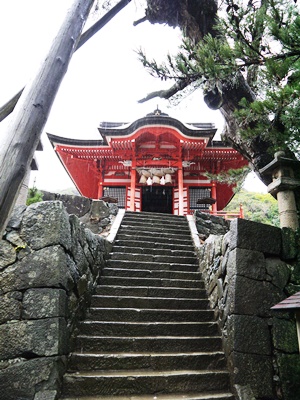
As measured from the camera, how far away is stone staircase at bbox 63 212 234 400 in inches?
123

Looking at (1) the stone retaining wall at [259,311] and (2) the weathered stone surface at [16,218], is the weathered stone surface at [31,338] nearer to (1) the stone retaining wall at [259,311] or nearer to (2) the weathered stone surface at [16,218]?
(2) the weathered stone surface at [16,218]

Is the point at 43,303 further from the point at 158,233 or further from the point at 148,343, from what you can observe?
the point at 158,233

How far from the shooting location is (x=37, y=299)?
2.99 meters

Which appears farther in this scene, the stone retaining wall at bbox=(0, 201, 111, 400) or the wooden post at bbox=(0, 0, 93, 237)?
the stone retaining wall at bbox=(0, 201, 111, 400)

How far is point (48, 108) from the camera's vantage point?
85.5 inches

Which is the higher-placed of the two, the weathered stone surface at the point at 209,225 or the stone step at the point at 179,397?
the weathered stone surface at the point at 209,225

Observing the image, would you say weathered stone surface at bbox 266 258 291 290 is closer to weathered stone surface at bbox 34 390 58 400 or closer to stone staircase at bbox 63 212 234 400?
stone staircase at bbox 63 212 234 400

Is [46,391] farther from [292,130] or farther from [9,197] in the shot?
[292,130]

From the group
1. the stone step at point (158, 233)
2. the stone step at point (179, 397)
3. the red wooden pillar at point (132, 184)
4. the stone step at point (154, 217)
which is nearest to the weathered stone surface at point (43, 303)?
the stone step at point (179, 397)

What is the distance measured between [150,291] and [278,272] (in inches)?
84.5

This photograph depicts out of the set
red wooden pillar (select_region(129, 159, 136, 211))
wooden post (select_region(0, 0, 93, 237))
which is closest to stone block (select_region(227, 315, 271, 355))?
wooden post (select_region(0, 0, 93, 237))

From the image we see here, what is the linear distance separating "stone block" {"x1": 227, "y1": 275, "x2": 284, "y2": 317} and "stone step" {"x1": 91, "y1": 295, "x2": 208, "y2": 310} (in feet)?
3.68

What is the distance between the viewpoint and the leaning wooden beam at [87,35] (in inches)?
94.1

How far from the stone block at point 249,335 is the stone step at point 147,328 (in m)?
0.70
